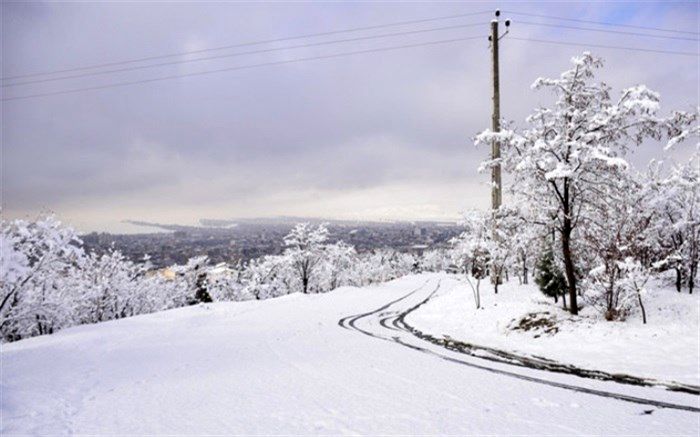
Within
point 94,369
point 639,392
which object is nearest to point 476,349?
point 639,392

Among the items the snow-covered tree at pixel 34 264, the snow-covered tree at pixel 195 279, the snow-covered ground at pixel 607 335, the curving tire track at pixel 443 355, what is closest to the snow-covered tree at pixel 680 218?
the snow-covered ground at pixel 607 335

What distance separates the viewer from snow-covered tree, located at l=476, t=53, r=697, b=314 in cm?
1336

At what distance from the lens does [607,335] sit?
13078mm

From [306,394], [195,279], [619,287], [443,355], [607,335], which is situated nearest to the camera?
[306,394]

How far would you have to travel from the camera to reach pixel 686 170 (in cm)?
1778

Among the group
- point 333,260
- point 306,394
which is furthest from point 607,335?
point 333,260

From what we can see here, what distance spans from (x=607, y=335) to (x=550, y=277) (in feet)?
15.9

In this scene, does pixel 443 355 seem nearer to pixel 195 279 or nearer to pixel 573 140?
pixel 573 140

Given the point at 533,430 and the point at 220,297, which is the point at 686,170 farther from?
the point at 220,297

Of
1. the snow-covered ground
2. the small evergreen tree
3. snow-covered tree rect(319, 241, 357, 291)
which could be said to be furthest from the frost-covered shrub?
snow-covered tree rect(319, 241, 357, 291)

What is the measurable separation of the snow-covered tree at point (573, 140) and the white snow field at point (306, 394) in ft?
23.4

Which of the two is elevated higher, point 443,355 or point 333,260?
point 443,355

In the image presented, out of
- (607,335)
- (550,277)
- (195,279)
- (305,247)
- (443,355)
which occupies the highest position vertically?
(550,277)

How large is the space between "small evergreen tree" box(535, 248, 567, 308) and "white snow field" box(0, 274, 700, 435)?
25.0 ft
